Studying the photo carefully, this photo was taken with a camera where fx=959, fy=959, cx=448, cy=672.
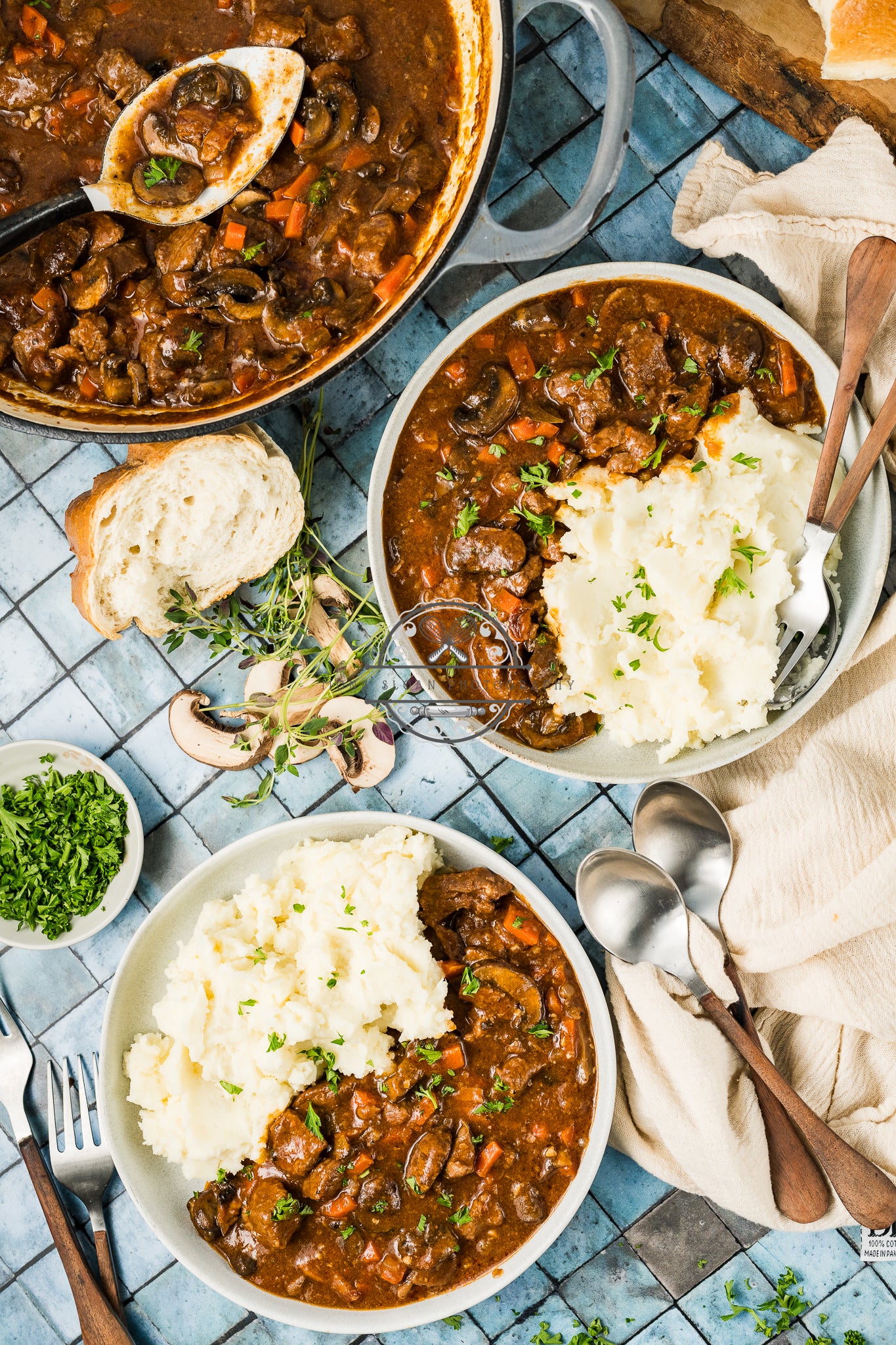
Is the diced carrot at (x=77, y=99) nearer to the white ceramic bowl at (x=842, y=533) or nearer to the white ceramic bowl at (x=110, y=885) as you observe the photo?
the white ceramic bowl at (x=842, y=533)

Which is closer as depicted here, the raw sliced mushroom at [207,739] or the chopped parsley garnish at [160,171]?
the chopped parsley garnish at [160,171]

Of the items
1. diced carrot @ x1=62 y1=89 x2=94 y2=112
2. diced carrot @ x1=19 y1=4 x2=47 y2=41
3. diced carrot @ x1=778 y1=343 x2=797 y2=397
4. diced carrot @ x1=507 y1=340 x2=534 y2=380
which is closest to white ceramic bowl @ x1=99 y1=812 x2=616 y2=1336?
diced carrot @ x1=507 y1=340 x2=534 y2=380

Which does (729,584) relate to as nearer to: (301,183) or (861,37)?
(861,37)

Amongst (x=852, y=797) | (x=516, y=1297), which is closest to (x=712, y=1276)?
(x=516, y=1297)

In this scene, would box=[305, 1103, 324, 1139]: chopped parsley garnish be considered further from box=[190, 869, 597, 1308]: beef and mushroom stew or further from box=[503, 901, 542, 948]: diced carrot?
box=[503, 901, 542, 948]: diced carrot

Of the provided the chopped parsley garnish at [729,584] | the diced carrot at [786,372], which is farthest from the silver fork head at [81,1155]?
the diced carrot at [786,372]

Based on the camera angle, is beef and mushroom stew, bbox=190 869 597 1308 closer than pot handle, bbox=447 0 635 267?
No
